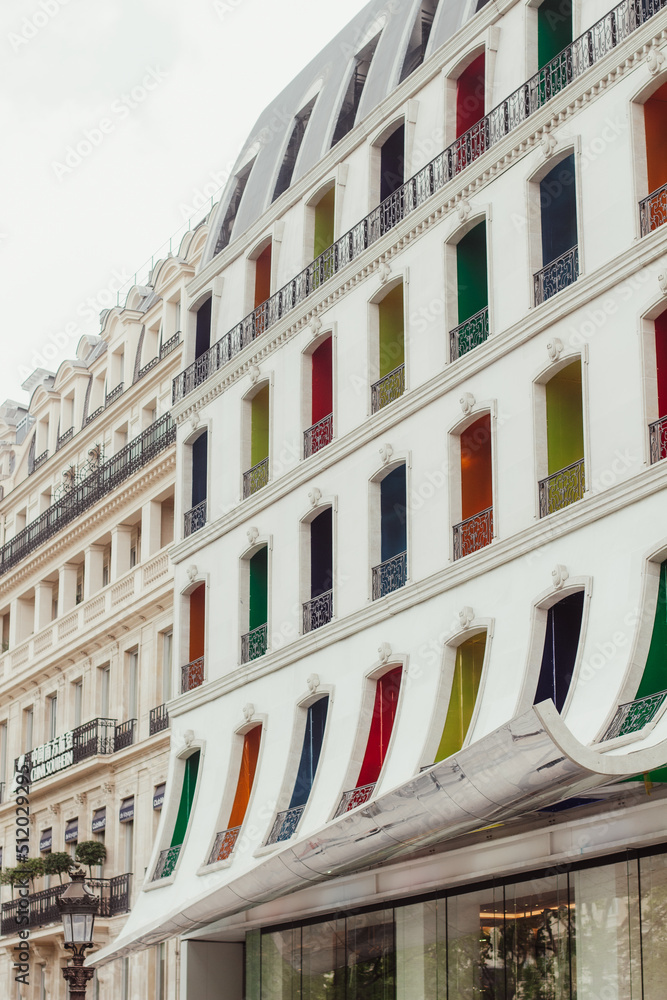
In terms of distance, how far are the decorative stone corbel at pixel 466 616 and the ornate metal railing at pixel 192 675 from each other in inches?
359

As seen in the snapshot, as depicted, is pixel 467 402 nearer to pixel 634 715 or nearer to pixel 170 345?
pixel 634 715

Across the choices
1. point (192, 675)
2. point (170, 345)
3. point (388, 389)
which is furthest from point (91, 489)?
point (388, 389)

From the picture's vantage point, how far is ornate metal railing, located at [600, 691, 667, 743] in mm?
19594

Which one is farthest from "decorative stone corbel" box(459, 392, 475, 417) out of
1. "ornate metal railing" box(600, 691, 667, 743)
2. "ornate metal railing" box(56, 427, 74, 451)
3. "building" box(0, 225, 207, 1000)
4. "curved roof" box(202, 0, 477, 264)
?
"ornate metal railing" box(56, 427, 74, 451)

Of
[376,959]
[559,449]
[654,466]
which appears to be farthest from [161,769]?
[654,466]

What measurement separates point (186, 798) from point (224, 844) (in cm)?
257

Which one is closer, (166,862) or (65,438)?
(166,862)

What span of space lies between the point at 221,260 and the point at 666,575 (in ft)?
53.6

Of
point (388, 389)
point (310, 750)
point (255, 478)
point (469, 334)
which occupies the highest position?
point (469, 334)

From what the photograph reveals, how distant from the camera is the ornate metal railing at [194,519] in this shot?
109ft

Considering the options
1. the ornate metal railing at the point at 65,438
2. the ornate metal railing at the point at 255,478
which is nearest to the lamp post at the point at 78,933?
the ornate metal railing at the point at 255,478

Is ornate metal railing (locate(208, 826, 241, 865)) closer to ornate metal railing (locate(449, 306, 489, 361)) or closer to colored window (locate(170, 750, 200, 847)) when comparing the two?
colored window (locate(170, 750, 200, 847))

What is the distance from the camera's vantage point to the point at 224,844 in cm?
2911

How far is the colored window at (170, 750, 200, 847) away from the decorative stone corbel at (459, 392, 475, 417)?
10140mm
